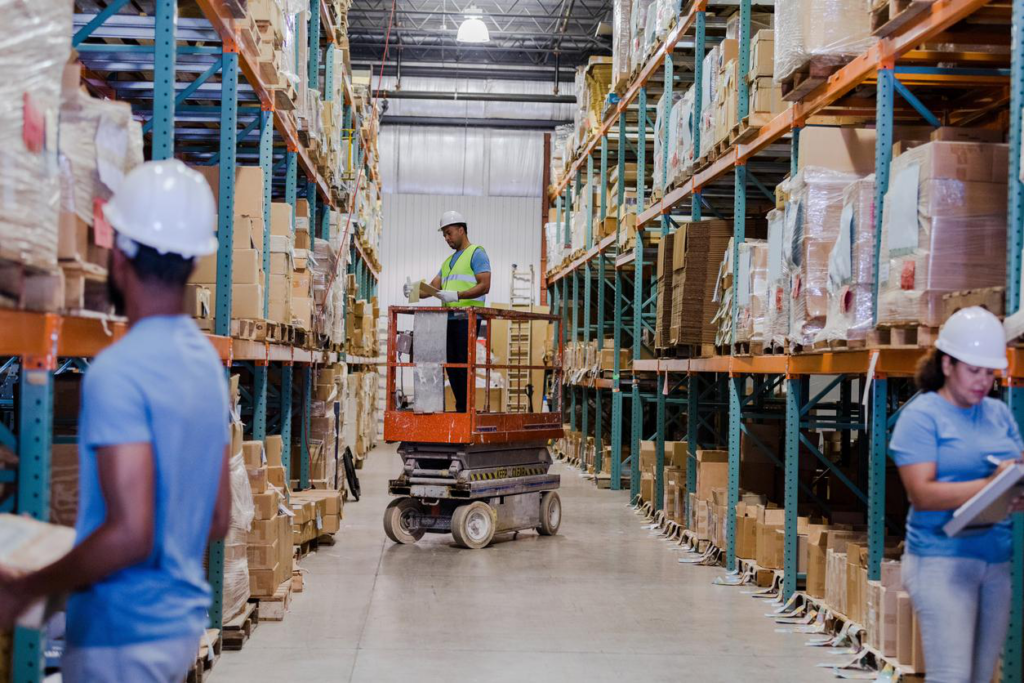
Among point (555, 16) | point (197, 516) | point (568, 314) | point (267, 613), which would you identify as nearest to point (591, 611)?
point (267, 613)

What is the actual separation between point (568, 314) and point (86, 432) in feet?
64.8

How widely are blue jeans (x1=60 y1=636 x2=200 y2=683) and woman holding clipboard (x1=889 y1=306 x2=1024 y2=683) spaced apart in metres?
2.56

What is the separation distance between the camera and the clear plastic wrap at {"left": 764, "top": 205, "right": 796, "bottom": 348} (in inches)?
294

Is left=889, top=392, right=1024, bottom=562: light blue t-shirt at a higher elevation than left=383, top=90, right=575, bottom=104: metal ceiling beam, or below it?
below

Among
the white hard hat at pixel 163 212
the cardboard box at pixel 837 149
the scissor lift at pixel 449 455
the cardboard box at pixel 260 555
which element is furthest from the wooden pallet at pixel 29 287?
the scissor lift at pixel 449 455

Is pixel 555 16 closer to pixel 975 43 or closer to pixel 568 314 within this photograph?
pixel 568 314

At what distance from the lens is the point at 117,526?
2.07 m

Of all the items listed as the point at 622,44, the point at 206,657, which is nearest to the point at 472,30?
the point at 622,44

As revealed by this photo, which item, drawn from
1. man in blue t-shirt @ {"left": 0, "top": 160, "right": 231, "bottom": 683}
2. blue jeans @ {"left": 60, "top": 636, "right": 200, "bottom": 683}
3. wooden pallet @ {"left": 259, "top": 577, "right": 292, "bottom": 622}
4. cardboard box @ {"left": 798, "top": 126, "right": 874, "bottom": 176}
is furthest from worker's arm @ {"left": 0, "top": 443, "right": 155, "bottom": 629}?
cardboard box @ {"left": 798, "top": 126, "right": 874, "bottom": 176}

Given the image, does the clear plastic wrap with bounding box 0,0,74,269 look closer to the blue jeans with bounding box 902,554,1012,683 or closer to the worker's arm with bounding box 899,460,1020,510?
the worker's arm with bounding box 899,460,1020,510

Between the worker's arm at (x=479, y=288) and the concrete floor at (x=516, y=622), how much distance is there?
2386 mm

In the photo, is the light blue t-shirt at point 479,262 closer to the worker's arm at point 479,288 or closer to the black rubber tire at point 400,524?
the worker's arm at point 479,288

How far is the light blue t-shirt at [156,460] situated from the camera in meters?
2.10

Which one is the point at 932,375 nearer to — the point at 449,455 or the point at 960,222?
the point at 960,222
